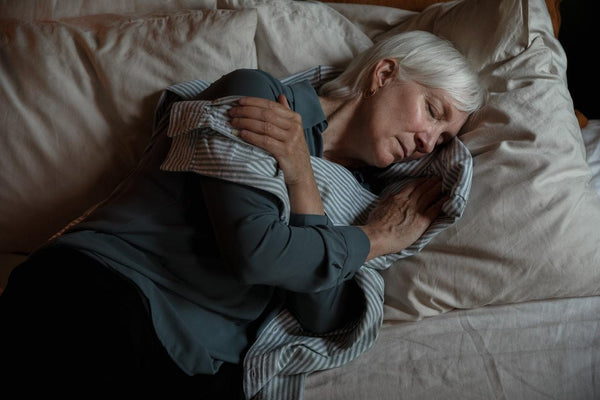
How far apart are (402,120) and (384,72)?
0.46ft

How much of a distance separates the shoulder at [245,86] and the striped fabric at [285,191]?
2.1 inches

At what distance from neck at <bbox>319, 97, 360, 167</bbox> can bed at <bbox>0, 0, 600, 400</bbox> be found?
0.18 metres

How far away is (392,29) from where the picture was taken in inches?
56.6

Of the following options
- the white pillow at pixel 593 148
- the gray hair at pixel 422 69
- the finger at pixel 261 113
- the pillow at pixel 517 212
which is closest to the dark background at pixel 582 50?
the white pillow at pixel 593 148

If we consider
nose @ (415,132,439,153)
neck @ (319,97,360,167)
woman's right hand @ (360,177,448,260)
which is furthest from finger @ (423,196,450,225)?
neck @ (319,97,360,167)

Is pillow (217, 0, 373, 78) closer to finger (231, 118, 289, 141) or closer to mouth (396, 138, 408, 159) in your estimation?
mouth (396, 138, 408, 159)

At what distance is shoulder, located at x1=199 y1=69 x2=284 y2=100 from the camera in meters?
0.96

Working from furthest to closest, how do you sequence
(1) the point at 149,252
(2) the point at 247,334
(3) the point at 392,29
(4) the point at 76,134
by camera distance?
Result: 1. (3) the point at 392,29
2. (4) the point at 76,134
3. (2) the point at 247,334
4. (1) the point at 149,252

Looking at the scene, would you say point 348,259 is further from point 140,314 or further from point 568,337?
point 568,337

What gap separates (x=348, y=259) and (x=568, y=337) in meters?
0.49

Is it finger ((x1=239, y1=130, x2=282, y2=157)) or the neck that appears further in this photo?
the neck

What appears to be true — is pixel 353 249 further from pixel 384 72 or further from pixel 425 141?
pixel 384 72

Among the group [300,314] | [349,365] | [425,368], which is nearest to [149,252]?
[300,314]

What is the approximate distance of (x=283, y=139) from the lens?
2.99ft
